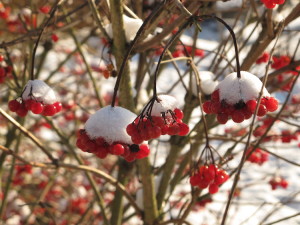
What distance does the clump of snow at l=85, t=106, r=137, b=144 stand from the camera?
1188 millimetres

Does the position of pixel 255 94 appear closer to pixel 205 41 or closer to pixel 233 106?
pixel 233 106

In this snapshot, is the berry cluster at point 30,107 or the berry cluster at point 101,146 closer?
the berry cluster at point 101,146

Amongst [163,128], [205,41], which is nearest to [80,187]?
[163,128]

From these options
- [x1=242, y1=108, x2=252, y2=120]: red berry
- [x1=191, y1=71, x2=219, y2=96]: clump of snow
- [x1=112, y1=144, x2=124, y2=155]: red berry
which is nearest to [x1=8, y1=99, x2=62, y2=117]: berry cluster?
[x1=112, y1=144, x2=124, y2=155]: red berry

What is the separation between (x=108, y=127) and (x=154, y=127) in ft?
0.50

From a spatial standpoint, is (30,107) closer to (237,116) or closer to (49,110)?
(49,110)

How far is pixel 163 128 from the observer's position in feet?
3.90

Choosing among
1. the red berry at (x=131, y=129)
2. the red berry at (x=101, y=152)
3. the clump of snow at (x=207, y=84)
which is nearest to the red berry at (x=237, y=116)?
the red berry at (x=131, y=129)

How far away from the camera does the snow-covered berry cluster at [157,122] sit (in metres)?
1.13

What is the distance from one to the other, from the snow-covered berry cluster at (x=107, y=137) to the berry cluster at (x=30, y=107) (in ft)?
0.75

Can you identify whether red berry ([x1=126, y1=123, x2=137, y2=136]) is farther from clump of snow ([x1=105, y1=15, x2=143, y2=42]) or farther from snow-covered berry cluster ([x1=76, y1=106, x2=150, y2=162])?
clump of snow ([x1=105, y1=15, x2=143, y2=42])

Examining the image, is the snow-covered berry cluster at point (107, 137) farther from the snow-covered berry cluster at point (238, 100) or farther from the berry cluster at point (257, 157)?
the berry cluster at point (257, 157)

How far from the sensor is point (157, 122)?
116 centimetres

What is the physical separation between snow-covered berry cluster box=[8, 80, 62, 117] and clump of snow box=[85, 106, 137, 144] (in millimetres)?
243
